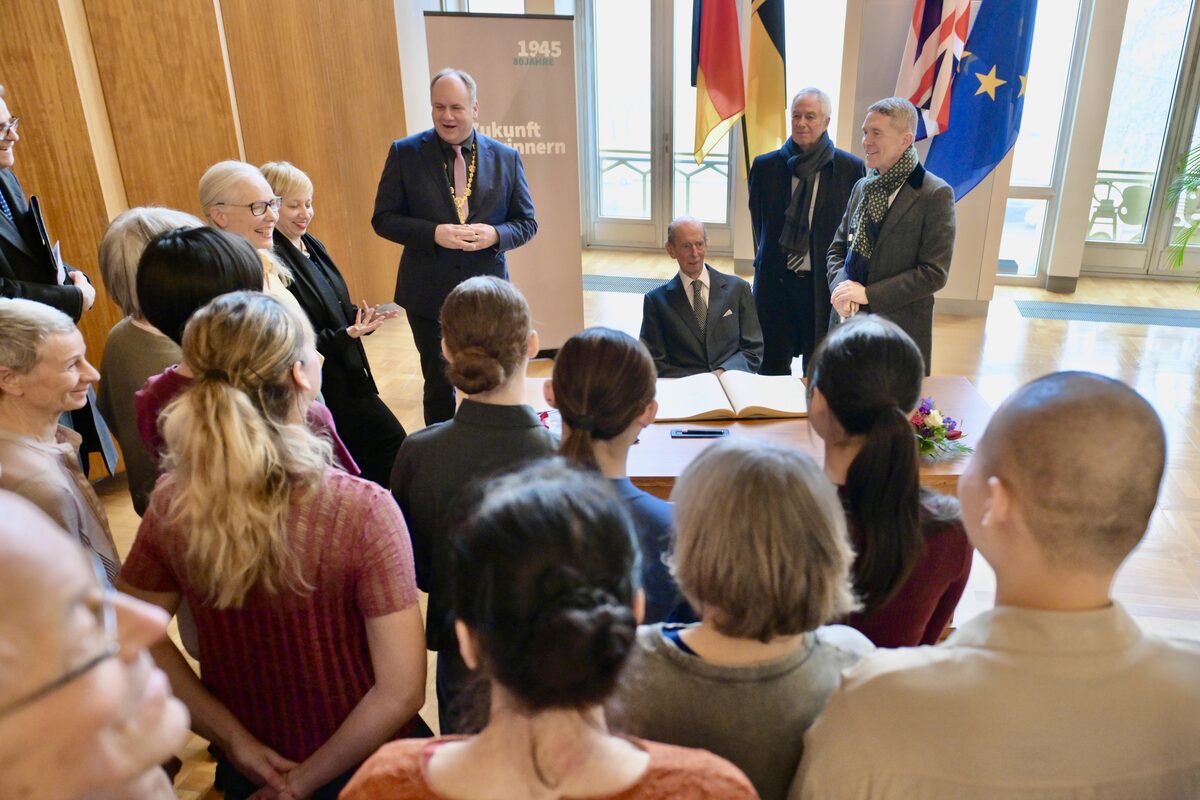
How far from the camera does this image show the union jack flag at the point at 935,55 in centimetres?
480

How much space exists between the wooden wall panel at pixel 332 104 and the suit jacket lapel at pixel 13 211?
2.22 meters

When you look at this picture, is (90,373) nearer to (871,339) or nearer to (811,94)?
(871,339)

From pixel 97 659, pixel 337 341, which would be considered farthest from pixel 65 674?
pixel 337 341

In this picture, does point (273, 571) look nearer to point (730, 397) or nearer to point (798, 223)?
point (730, 397)

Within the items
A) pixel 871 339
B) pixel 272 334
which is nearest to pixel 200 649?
pixel 272 334

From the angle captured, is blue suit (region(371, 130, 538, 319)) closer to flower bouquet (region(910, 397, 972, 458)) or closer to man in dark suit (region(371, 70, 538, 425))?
man in dark suit (region(371, 70, 538, 425))

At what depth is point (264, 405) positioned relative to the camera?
→ 4.28 ft

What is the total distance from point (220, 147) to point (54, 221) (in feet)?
3.23

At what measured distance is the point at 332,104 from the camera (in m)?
5.47

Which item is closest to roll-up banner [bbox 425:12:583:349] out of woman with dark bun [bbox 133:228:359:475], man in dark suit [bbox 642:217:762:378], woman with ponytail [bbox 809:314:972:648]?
man in dark suit [bbox 642:217:762:378]

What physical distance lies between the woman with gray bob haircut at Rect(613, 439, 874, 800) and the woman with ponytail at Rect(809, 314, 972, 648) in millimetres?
399

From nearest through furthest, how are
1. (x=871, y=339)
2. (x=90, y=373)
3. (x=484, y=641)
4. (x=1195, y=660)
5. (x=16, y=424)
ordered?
(x=484, y=641), (x=1195, y=660), (x=871, y=339), (x=16, y=424), (x=90, y=373)

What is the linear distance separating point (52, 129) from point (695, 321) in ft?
9.70

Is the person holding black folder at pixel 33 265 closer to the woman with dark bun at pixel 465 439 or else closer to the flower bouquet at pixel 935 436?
the woman with dark bun at pixel 465 439
